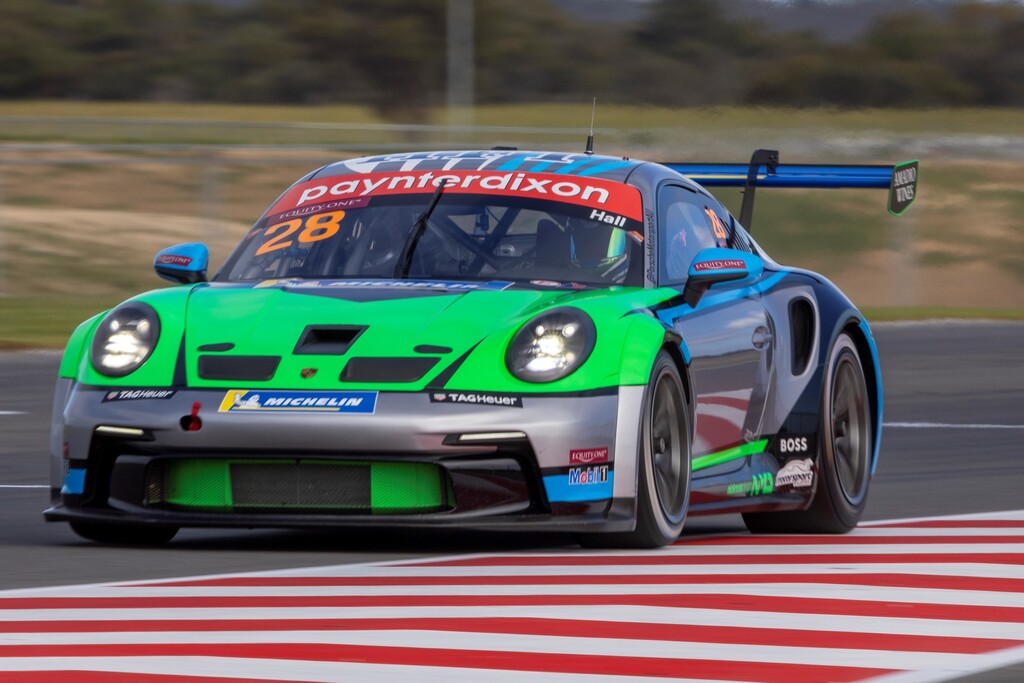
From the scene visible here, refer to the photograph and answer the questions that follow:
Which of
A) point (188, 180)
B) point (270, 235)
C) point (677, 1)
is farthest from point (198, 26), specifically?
point (270, 235)

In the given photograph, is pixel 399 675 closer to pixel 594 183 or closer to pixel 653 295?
pixel 653 295

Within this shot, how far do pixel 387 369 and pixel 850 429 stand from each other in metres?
2.64

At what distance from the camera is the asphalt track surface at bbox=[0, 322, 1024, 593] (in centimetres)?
732

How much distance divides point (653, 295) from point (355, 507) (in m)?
1.31

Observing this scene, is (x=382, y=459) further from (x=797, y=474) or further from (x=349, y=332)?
(x=797, y=474)

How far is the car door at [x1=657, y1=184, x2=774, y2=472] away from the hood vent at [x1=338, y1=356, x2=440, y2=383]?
0.96 m

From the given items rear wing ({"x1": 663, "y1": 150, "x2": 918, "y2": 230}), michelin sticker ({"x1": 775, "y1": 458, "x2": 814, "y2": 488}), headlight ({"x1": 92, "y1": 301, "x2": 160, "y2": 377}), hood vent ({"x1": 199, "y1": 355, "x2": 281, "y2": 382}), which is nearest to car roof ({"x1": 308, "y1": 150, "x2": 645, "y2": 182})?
rear wing ({"x1": 663, "y1": 150, "x2": 918, "y2": 230})

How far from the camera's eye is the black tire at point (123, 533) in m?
7.75

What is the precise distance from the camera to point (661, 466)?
7.60 metres

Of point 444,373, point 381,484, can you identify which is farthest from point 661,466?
point 381,484

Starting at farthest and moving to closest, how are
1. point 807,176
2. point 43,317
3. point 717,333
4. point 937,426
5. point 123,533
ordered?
1. point 43,317
2. point 937,426
3. point 807,176
4. point 717,333
5. point 123,533

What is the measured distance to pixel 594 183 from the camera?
27.6 feet

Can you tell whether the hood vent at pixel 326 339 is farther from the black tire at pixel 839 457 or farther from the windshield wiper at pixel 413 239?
the black tire at pixel 839 457

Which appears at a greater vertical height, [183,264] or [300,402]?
[183,264]
